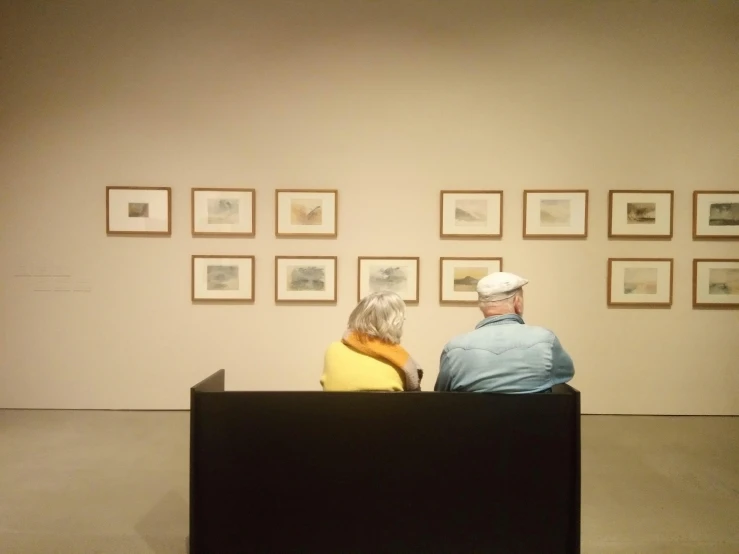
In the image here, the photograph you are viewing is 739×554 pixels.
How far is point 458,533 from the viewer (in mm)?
2141

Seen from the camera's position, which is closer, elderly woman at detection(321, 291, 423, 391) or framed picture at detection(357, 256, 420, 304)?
elderly woman at detection(321, 291, 423, 391)

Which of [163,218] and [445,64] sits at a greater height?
[445,64]

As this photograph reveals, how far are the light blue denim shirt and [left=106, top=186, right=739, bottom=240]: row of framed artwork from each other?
251 centimetres

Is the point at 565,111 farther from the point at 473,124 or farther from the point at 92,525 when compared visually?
the point at 92,525

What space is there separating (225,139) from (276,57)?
0.87 meters

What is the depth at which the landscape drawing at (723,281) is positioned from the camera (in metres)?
4.71

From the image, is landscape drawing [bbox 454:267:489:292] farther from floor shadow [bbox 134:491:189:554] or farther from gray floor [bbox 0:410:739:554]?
floor shadow [bbox 134:491:189:554]

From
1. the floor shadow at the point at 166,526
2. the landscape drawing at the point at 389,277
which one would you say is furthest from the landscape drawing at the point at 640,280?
the floor shadow at the point at 166,526

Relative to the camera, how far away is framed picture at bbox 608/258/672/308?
4.71 m

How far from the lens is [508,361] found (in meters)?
2.24

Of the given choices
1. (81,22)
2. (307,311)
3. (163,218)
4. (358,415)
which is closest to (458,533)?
(358,415)

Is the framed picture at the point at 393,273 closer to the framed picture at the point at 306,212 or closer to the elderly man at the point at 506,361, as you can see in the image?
the framed picture at the point at 306,212

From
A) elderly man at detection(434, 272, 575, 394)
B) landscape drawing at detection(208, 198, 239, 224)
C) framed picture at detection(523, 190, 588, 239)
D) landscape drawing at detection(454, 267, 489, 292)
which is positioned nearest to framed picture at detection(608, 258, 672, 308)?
framed picture at detection(523, 190, 588, 239)

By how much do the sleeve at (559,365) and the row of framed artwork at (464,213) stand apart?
8.24 ft
